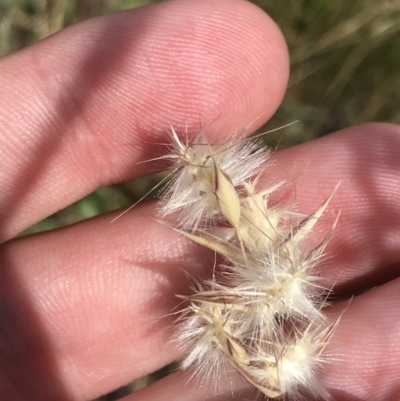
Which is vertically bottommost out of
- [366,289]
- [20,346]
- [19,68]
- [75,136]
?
[366,289]

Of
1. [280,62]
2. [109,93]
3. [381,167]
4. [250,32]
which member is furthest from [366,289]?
[109,93]

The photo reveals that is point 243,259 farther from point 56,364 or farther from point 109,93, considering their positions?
point 56,364

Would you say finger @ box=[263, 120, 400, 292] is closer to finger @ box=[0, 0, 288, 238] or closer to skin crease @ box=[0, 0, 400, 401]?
skin crease @ box=[0, 0, 400, 401]

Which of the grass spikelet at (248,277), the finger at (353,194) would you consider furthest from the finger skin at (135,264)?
the grass spikelet at (248,277)

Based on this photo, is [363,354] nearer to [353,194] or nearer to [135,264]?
[353,194]

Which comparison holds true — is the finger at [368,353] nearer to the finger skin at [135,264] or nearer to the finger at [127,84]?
the finger skin at [135,264]

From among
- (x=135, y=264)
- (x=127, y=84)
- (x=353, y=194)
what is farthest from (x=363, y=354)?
(x=127, y=84)
